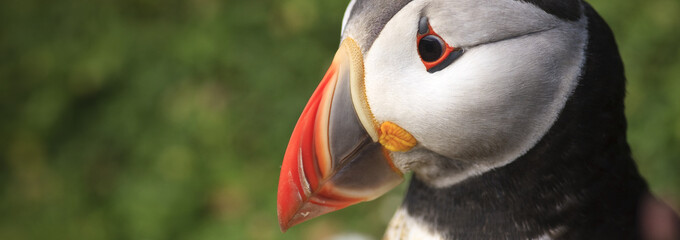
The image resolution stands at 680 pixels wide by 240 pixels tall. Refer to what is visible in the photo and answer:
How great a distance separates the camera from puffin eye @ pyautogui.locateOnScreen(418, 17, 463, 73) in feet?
2.98

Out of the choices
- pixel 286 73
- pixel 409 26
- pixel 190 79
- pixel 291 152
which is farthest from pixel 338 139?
pixel 190 79

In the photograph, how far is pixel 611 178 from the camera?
0.98 metres

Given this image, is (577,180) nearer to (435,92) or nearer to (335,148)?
(435,92)

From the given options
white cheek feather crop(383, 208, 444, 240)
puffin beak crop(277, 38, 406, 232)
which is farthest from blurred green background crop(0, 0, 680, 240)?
puffin beak crop(277, 38, 406, 232)

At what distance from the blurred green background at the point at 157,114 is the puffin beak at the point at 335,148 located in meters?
1.72

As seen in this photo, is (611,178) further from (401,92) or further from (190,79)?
(190,79)

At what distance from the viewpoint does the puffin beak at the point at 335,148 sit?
3.26 ft


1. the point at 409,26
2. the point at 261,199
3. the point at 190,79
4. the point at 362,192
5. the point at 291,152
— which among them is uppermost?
the point at 409,26

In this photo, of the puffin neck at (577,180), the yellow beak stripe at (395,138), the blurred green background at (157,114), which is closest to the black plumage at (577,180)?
the puffin neck at (577,180)

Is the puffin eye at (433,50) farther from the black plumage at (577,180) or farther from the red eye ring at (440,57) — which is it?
the black plumage at (577,180)

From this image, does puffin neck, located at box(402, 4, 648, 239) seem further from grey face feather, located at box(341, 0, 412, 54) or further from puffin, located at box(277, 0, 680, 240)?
grey face feather, located at box(341, 0, 412, 54)

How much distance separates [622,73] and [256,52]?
216 cm

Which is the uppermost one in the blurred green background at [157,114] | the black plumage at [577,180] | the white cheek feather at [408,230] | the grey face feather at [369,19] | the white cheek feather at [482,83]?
the grey face feather at [369,19]

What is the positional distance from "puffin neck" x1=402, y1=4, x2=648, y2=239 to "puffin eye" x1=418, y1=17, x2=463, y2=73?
183 millimetres
